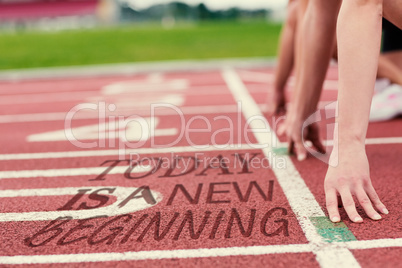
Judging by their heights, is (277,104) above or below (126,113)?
above

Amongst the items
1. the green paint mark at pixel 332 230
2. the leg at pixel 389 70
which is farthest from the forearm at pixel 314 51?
the leg at pixel 389 70

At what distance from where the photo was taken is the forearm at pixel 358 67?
78.4 inches

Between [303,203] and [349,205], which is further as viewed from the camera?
[303,203]

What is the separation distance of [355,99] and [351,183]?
0.31 metres

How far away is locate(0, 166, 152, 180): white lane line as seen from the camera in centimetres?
294

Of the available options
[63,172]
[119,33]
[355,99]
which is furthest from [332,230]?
[119,33]

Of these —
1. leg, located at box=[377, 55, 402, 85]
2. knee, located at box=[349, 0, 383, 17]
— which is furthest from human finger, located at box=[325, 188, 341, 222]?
leg, located at box=[377, 55, 402, 85]

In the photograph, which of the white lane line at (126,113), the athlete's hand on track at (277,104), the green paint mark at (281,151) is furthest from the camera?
the white lane line at (126,113)

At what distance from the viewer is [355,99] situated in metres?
1.99

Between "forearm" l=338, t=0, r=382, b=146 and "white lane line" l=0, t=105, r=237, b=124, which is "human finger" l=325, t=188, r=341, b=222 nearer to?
"forearm" l=338, t=0, r=382, b=146

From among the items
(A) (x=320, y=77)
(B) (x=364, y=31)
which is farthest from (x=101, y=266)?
(A) (x=320, y=77)

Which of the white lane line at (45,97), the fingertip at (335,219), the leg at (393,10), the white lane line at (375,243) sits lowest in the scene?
the white lane line at (375,243)

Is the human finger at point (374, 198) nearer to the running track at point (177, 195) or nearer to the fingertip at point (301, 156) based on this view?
the running track at point (177, 195)

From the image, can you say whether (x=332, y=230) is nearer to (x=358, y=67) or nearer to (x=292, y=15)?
(x=358, y=67)
